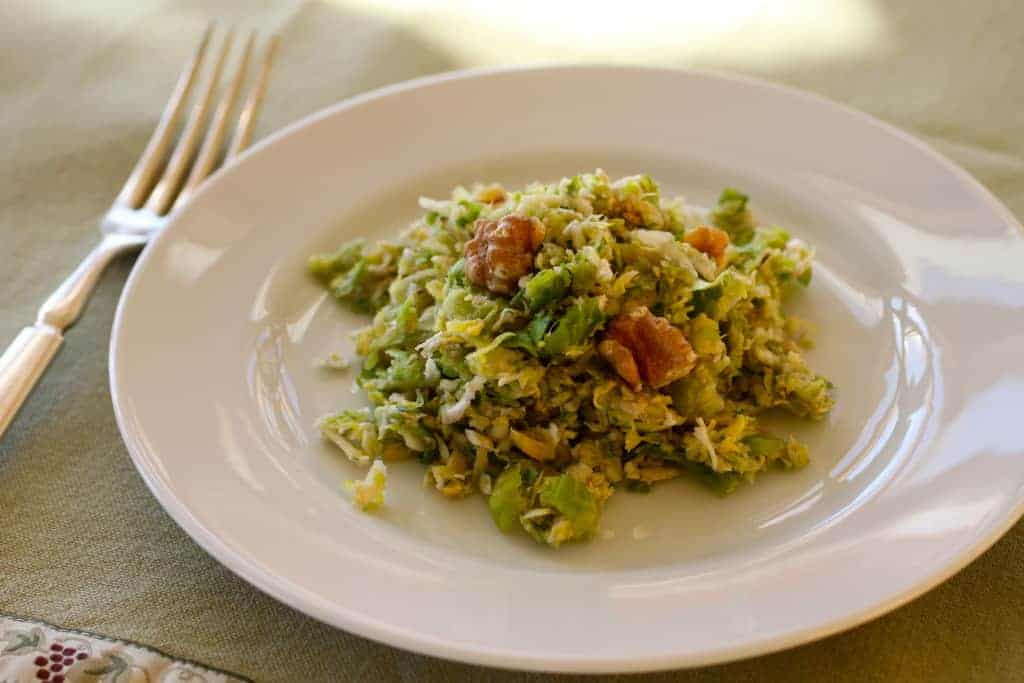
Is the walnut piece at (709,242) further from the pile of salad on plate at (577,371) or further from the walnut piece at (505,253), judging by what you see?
the walnut piece at (505,253)

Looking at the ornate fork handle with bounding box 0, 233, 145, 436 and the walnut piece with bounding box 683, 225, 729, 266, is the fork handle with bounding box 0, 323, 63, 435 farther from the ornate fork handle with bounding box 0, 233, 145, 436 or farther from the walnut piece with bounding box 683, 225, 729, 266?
the walnut piece with bounding box 683, 225, 729, 266

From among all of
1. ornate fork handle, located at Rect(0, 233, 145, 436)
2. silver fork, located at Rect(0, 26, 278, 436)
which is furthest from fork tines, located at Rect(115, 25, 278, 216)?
ornate fork handle, located at Rect(0, 233, 145, 436)

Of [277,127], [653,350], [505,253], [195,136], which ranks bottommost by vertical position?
[277,127]

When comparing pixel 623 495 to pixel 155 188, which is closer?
pixel 623 495

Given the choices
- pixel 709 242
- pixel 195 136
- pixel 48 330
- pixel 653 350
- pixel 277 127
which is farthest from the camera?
pixel 277 127

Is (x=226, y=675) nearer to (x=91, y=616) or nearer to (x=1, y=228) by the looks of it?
(x=91, y=616)

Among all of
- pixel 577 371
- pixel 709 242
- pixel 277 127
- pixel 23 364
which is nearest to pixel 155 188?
pixel 277 127

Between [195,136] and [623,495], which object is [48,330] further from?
[623,495]

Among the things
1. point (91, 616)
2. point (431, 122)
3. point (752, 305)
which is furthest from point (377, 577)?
point (431, 122)
